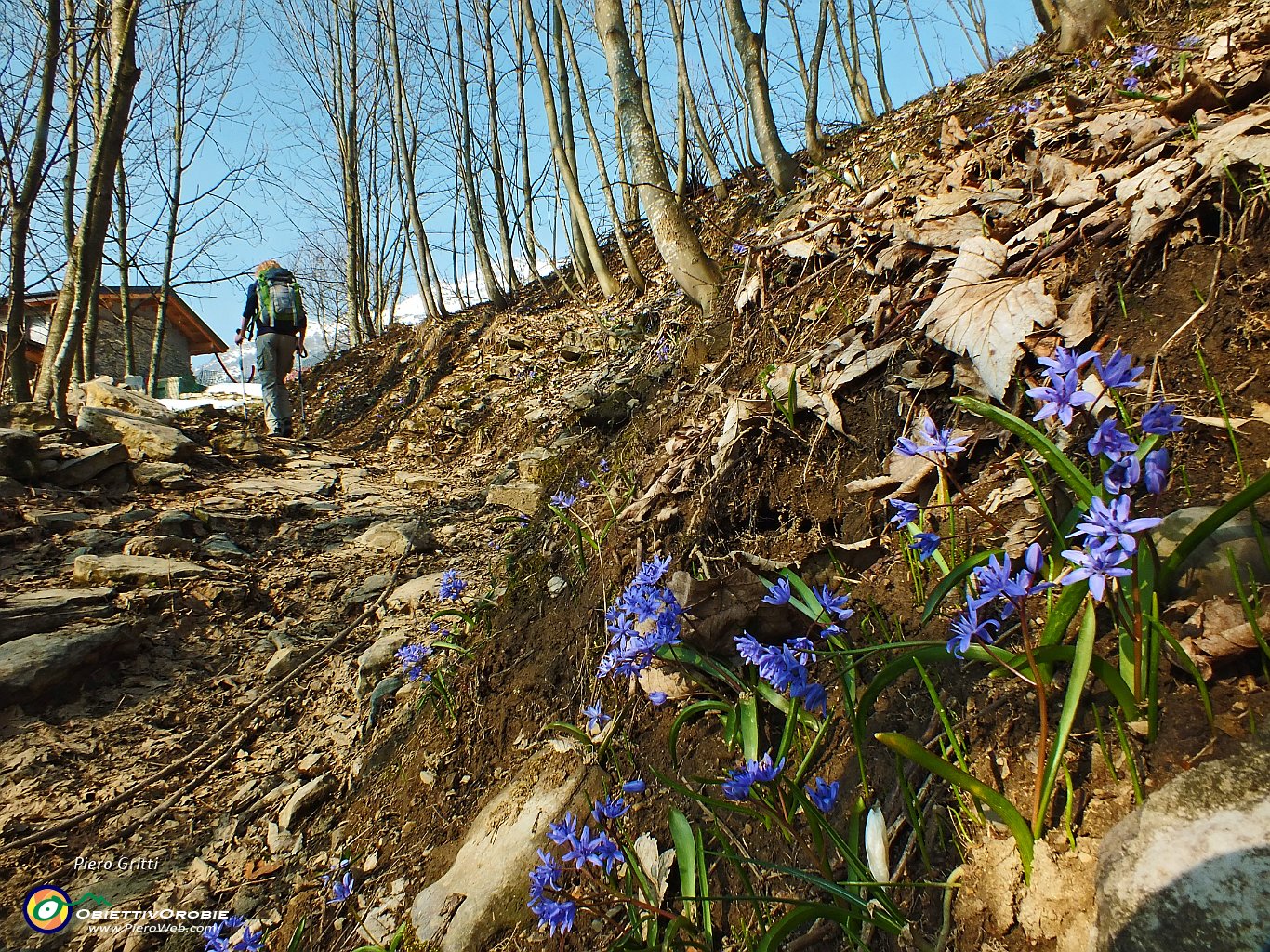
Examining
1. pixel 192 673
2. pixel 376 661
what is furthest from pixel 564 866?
pixel 192 673

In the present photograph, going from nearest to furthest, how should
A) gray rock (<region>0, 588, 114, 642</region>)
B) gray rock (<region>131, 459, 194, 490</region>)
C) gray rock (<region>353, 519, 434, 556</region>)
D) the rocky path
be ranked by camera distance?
the rocky path, gray rock (<region>0, 588, 114, 642</region>), gray rock (<region>353, 519, 434, 556</region>), gray rock (<region>131, 459, 194, 490</region>)

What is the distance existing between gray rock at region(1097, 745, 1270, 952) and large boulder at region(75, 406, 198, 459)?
670 centimetres

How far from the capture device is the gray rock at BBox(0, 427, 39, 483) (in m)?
4.57

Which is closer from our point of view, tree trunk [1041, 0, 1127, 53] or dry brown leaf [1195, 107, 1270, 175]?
dry brown leaf [1195, 107, 1270, 175]

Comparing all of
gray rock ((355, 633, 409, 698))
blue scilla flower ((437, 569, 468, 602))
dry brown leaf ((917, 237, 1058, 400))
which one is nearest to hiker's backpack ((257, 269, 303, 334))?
gray rock ((355, 633, 409, 698))

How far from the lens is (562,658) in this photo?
223cm

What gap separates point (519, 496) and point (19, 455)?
3.72m

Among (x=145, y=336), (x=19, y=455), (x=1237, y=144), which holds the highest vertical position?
(x=145, y=336)

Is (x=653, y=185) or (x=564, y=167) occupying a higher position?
(x=564, y=167)

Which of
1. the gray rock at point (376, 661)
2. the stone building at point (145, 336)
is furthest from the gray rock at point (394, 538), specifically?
the stone building at point (145, 336)

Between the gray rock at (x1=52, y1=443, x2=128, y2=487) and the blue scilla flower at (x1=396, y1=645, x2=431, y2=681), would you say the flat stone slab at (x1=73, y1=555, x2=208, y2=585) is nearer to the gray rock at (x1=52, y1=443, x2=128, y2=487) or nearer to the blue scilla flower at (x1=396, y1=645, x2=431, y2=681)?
the gray rock at (x1=52, y1=443, x2=128, y2=487)

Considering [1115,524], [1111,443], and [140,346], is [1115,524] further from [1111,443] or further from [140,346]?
[140,346]

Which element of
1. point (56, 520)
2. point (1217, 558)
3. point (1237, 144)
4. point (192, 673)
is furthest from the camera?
point (56, 520)

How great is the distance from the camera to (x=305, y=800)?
2348mm
